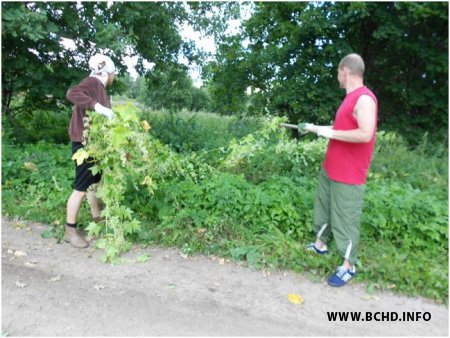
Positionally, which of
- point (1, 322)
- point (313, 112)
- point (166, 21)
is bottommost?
point (1, 322)

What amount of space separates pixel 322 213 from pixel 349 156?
74 cm

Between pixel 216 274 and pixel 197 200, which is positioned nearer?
pixel 216 274

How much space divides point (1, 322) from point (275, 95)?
6.80 metres

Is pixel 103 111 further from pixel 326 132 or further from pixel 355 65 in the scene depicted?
pixel 355 65

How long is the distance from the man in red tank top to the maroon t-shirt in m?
2.15

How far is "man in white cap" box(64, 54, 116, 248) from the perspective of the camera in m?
3.90

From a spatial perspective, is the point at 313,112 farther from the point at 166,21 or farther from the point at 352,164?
the point at 352,164

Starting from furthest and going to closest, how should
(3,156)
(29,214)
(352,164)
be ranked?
(3,156), (29,214), (352,164)

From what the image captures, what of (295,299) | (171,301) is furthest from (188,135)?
(295,299)

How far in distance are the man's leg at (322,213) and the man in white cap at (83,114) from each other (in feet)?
7.59

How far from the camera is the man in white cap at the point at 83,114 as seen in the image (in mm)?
3900

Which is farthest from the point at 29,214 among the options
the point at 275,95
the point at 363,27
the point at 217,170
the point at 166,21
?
the point at 363,27

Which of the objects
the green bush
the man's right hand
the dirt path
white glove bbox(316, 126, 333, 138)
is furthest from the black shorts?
white glove bbox(316, 126, 333, 138)

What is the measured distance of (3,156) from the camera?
5.76 metres
